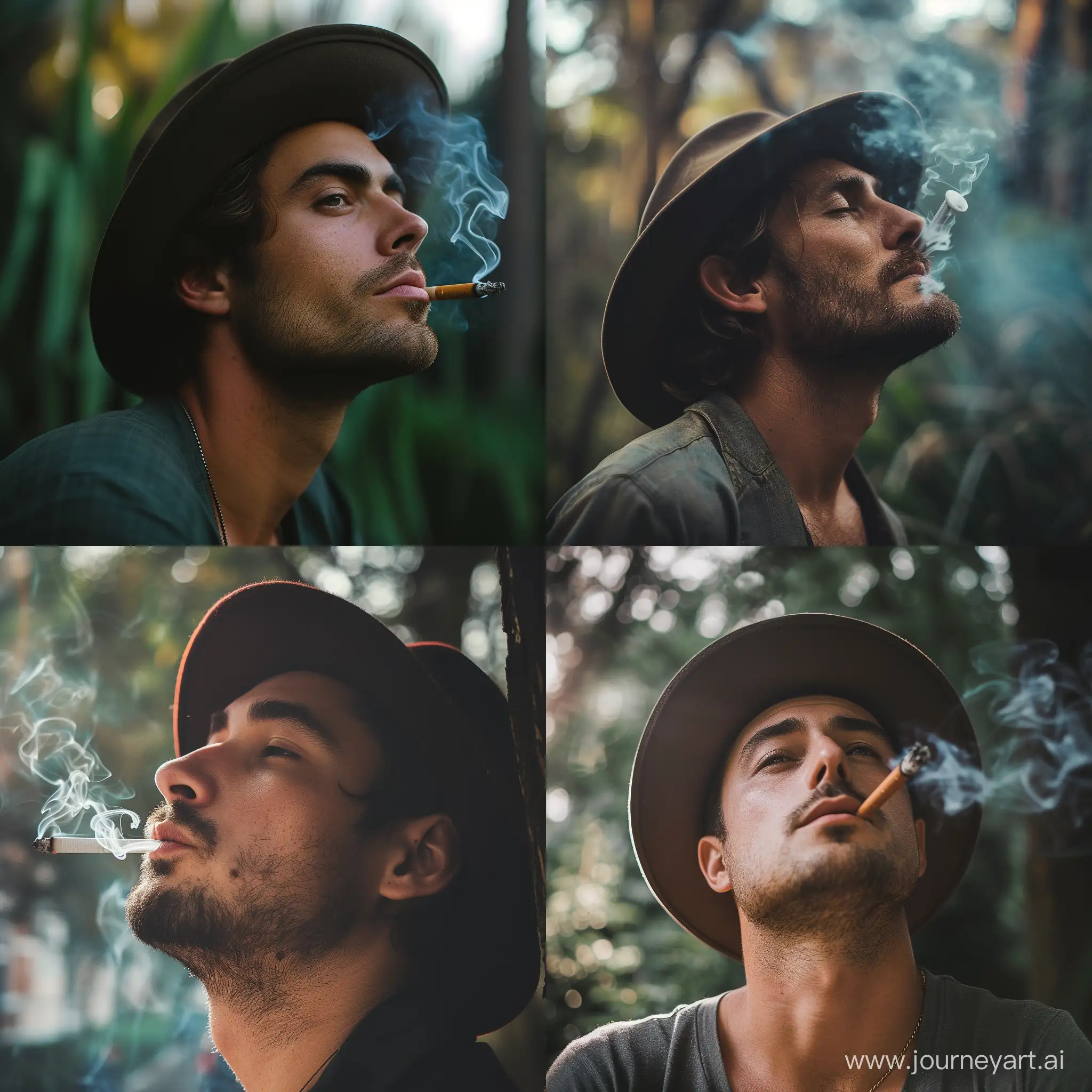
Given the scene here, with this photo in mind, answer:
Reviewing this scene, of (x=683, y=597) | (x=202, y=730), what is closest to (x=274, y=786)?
(x=202, y=730)

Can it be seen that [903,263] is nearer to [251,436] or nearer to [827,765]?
[827,765]

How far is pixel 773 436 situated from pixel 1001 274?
2.36 feet

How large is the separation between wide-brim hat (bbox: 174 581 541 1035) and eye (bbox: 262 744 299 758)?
5.7 inches

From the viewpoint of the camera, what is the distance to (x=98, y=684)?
9.80ft

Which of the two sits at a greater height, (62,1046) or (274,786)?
(274,786)

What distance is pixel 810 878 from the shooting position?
286 centimetres

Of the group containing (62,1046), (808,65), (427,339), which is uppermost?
(808,65)

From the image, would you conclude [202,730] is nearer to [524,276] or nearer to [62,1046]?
[62,1046]

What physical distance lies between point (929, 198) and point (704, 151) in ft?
1.84

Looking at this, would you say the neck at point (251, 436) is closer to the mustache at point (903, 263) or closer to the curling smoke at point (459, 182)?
the curling smoke at point (459, 182)

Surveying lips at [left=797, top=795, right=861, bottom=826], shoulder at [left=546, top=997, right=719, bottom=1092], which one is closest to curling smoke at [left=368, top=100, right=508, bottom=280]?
lips at [left=797, top=795, right=861, bottom=826]

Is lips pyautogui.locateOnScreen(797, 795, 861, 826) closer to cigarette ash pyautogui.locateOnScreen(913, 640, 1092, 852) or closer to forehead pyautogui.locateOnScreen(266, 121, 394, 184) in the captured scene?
cigarette ash pyautogui.locateOnScreen(913, 640, 1092, 852)

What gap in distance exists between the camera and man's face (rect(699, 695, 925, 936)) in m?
2.86

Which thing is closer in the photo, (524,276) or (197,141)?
(197,141)
